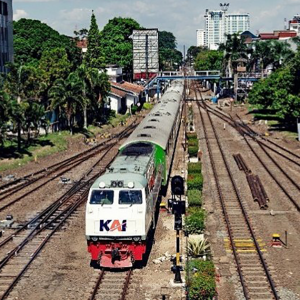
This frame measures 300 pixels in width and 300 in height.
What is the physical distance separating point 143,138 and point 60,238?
7425mm

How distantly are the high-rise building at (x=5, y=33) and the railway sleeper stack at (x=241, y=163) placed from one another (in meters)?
30.3

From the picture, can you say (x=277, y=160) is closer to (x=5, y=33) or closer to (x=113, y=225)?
(x=113, y=225)

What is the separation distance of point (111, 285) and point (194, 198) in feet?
31.0

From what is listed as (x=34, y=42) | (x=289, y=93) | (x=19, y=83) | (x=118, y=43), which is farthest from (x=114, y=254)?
(x=118, y=43)

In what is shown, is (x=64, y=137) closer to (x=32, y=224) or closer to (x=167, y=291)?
(x=32, y=224)

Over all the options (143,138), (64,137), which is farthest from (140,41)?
(143,138)

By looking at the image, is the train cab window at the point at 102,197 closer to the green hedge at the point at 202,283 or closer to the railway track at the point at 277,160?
the green hedge at the point at 202,283

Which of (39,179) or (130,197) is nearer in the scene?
(130,197)

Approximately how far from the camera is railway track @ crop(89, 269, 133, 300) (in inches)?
666

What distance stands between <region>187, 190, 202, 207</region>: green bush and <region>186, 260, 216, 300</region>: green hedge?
332 inches

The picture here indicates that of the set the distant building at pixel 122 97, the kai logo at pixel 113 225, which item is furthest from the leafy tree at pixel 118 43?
the kai logo at pixel 113 225

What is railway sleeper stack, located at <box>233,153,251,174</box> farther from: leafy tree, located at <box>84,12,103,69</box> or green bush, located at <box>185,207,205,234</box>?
leafy tree, located at <box>84,12,103,69</box>

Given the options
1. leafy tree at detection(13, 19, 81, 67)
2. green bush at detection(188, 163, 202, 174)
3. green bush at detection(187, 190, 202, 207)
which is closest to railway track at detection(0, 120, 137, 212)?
green bush at detection(188, 163, 202, 174)

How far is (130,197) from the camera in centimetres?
1866
